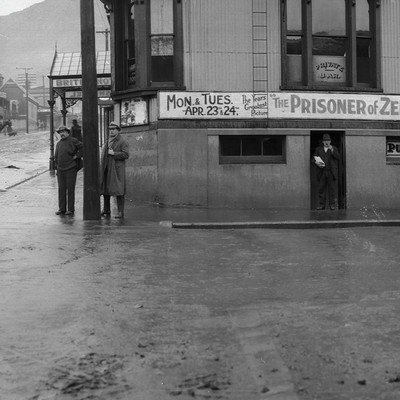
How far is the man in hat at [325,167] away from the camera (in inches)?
695

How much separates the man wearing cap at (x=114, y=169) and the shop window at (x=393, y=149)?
779cm

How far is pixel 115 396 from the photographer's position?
166 inches

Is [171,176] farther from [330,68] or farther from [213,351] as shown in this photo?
[213,351]

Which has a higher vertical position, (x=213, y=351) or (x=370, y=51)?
(x=370, y=51)

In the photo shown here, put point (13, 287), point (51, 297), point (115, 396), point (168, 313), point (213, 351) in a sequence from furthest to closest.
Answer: point (13, 287) < point (51, 297) < point (168, 313) < point (213, 351) < point (115, 396)

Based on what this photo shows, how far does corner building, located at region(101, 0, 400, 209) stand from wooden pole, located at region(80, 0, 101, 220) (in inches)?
159

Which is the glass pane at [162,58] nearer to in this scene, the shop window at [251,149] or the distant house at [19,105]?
the shop window at [251,149]

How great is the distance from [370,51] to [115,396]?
1638 cm

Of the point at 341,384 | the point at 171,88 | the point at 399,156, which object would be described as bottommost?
the point at 341,384

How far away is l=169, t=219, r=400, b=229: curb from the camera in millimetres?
13617

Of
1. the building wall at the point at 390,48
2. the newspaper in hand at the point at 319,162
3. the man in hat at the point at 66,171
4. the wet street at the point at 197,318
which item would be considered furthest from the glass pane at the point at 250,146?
the wet street at the point at 197,318

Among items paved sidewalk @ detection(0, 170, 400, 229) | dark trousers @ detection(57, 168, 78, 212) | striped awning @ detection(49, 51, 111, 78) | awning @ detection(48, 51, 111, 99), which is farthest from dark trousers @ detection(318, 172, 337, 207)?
striped awning @ detection(49, 51, 111, 78)

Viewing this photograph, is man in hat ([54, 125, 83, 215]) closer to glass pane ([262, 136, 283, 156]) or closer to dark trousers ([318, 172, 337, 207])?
glass pane ([262, 136, 283, 156])

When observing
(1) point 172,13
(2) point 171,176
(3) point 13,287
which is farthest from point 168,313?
(1) point 172,13
